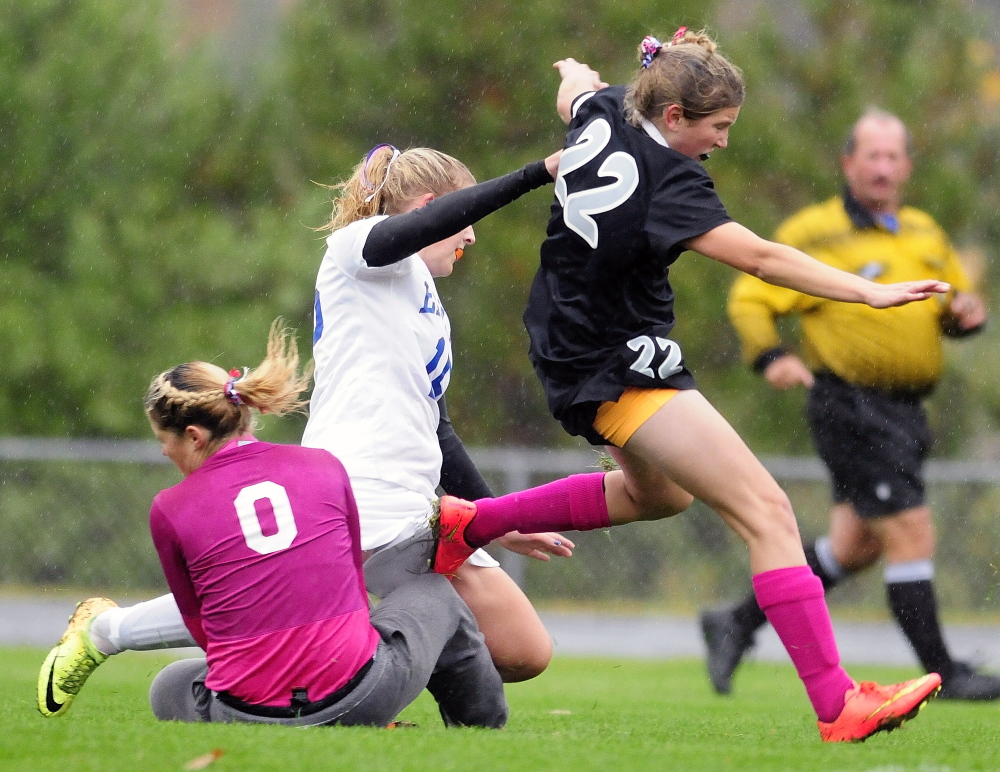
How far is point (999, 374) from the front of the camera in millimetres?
13273

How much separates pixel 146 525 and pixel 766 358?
5.46 meters

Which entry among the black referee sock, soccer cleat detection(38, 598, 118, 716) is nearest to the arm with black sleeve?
soccer cleat detection(38, 598, 118, 716)

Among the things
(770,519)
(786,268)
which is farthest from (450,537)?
(786,268)

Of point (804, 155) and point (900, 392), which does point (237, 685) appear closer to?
point (900, 392)

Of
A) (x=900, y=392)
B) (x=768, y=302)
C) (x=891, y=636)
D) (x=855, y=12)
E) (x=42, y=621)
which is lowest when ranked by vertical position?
(x=891, y=636)

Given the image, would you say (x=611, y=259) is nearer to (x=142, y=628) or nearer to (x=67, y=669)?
(x=142, y=628)

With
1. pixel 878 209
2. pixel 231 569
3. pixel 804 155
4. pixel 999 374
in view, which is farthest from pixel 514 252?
pixel 231 569

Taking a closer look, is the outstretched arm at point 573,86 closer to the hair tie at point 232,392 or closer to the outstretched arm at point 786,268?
the outstretched arm at point 786,268

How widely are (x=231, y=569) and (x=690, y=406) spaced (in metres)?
1.21

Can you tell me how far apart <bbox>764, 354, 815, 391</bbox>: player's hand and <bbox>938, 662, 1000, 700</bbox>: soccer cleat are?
4.14 feet

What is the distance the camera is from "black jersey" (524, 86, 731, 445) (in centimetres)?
366

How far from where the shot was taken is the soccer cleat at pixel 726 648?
6.19 meters

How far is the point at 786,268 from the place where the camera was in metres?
3.54

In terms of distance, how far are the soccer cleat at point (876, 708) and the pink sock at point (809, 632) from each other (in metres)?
0.04
